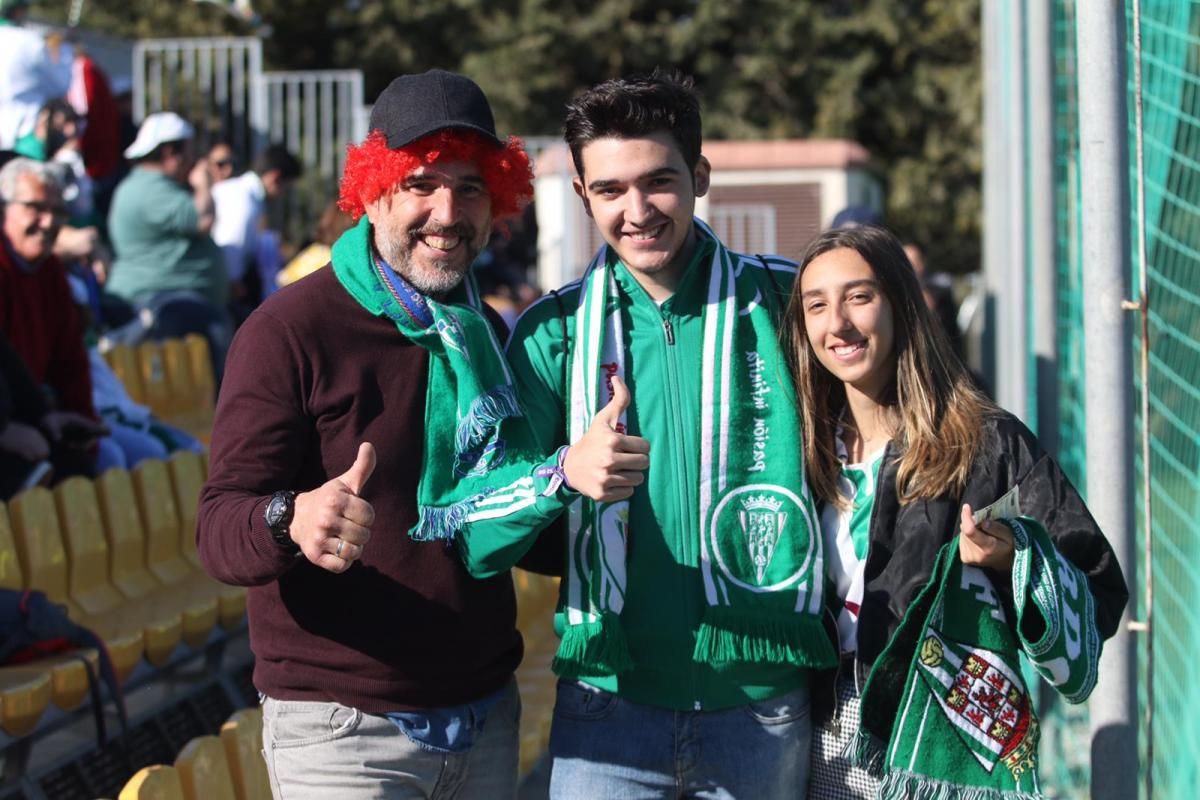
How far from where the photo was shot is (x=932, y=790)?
7.63ft

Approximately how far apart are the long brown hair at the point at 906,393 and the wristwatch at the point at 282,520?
2.78 feet

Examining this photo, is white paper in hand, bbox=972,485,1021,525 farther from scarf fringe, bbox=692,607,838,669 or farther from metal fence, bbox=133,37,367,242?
metal fence, bbox=133,37,367,242

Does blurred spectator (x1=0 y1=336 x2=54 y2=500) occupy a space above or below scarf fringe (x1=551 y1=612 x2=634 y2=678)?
above

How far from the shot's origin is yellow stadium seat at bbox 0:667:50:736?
3.52 metres

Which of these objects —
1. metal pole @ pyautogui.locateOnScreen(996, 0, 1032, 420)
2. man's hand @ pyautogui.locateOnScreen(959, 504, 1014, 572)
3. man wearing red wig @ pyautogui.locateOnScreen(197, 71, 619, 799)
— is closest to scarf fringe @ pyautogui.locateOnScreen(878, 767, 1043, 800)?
man's hand @ pyautogui.locateOnScreen(959, 504, 1014, 572)

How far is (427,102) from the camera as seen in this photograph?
2.45 meters

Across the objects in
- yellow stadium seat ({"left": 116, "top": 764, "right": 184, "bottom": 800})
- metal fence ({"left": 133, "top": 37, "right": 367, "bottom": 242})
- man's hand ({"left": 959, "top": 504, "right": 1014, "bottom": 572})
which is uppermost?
metal fence ({"left": 133, "top": 37, "right": 367, "bottom": 242})

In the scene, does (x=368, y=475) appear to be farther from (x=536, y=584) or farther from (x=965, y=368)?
(x=536, y=584)

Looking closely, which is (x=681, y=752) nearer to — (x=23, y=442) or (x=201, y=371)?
(x=23, y=442)

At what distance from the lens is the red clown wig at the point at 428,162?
96.3 inches

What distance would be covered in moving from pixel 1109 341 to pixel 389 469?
1387 millimetres

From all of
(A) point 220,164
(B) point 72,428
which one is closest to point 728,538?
(B) point 72,428

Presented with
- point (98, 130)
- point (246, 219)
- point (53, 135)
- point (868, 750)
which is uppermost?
point (98, 130)

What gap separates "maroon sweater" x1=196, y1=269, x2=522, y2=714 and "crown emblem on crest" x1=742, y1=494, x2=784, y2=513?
48 cm
